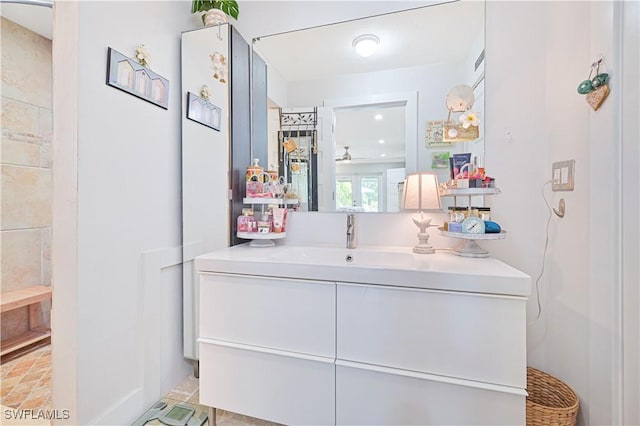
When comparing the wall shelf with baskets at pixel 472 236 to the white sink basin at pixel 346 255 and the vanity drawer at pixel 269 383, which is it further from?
the vanity drawer at pixel 269 383

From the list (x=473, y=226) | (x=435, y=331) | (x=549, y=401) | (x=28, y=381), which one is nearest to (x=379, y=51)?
(x=473, y=226)

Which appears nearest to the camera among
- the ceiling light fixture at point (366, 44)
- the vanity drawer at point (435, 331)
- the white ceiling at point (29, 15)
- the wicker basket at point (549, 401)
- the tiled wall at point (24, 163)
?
the vanity drawer at point (435, 331)

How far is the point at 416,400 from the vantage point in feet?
3.11

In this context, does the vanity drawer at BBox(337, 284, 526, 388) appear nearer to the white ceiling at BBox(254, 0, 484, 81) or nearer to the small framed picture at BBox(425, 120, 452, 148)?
the small framed picture at BBox(425, 120, 452, 148)

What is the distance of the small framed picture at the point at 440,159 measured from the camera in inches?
56.2

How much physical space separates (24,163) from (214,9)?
175 centimetres

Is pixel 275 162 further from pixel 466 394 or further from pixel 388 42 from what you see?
pixel 466 394

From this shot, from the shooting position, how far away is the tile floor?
4.24 feet

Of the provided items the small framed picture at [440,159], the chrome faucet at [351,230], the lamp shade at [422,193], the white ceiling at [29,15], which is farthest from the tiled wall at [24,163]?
the small framed picture at [440,159]

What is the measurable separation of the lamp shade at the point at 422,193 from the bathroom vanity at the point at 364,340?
258 millimetres

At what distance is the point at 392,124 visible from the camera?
4.90ft

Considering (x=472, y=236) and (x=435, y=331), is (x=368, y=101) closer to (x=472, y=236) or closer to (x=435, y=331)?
(x=472, y=236)

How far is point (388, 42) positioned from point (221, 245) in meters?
1.45

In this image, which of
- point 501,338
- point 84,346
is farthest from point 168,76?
point 501,338
